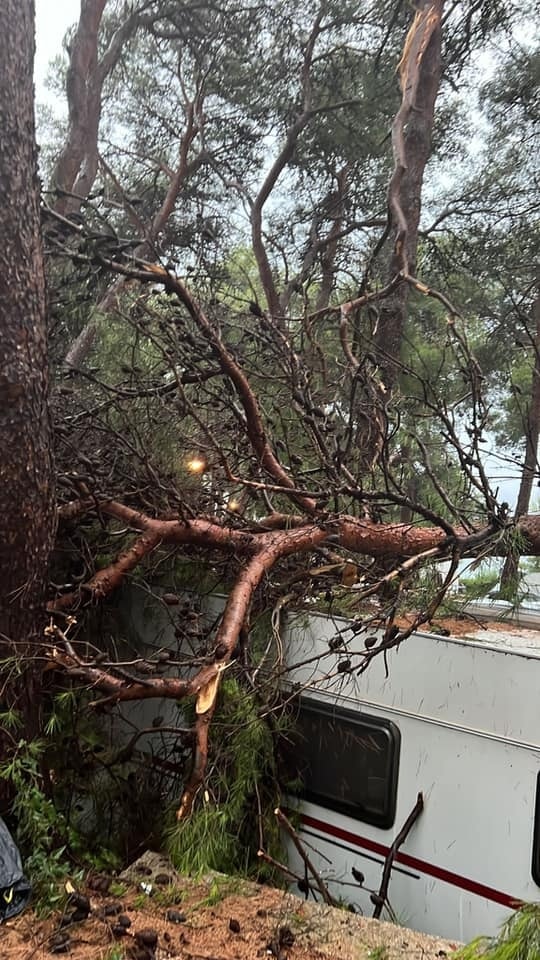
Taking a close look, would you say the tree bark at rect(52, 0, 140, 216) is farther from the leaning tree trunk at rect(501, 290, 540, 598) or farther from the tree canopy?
the leaning tree trunk at rect(501, 290, 540, 598)

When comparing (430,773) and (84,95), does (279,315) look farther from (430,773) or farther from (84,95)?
(430,773)

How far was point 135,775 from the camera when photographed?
12.8 ft

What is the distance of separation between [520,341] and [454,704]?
3.86 m

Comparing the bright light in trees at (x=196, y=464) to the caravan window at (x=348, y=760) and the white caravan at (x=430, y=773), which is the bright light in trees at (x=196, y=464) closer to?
the white caravan at (x=430, y=773)

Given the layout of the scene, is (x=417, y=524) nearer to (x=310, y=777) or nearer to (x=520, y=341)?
(x=310, y=777)

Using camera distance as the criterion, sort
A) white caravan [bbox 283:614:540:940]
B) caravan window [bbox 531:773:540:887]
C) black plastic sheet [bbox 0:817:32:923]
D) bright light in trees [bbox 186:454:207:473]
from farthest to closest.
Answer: bright light in trees [bbox 186:454:207:473]
white caravan [bbox 283:614:540:940]
caravan window [bbox 531:773:540:887]
black plastic sheet [bbox 0:817:32:923]

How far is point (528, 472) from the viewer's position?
14.4ft

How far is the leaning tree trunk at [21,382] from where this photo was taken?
10.0 ft

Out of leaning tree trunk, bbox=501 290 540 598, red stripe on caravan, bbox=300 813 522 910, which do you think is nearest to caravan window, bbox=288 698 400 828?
red stripe on caravan, bbox=300 813 522 910

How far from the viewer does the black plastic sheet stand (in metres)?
2.70

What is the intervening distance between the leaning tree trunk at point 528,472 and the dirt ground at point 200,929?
188 centimetres

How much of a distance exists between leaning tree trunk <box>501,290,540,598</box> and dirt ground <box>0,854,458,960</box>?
188 cm

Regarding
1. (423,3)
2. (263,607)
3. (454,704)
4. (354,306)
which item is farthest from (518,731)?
(423,3)

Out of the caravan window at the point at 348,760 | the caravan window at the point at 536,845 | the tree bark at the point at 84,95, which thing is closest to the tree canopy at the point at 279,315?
the tree bark at the point at 84,95
